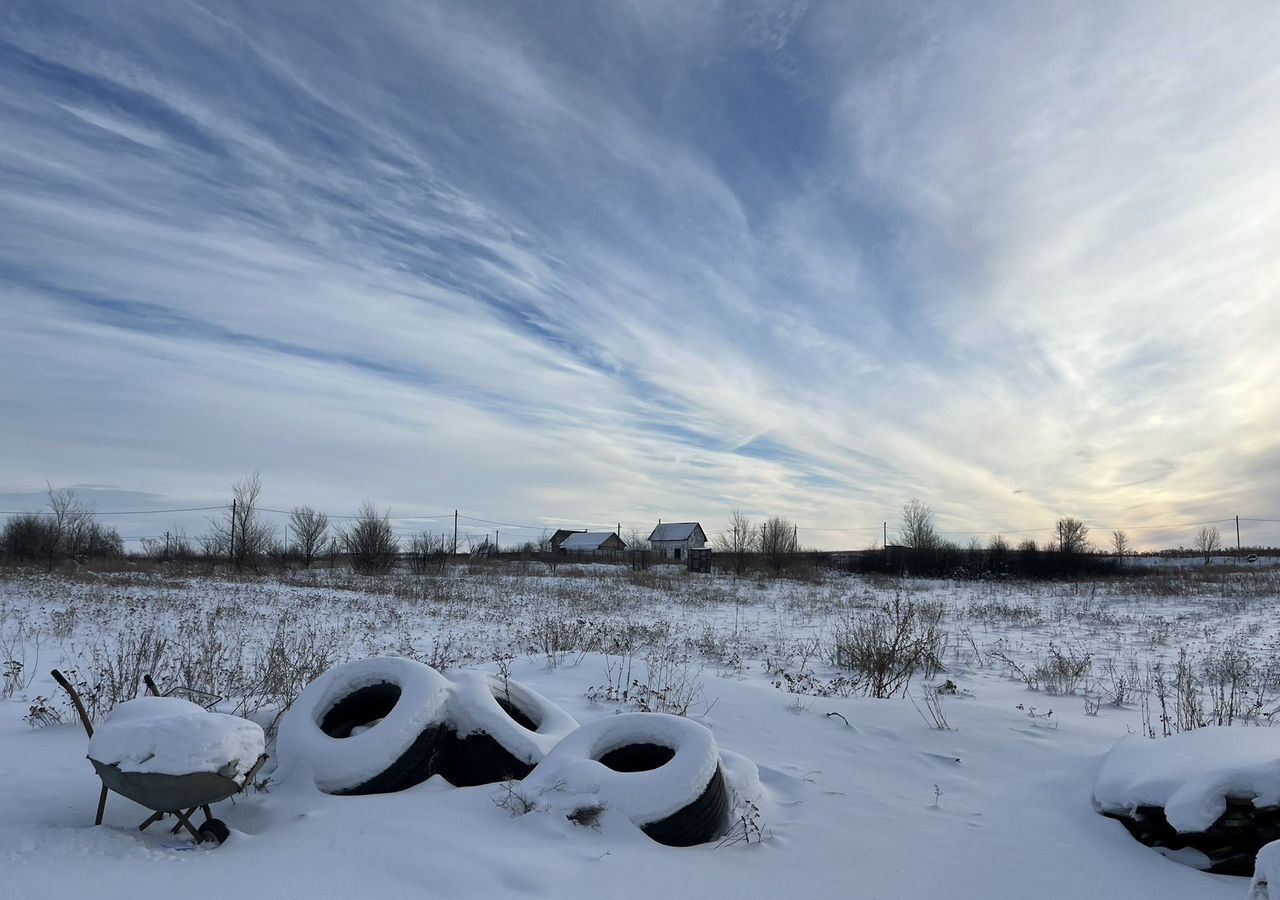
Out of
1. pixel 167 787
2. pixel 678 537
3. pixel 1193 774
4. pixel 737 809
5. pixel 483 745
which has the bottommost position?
pixel 737 809

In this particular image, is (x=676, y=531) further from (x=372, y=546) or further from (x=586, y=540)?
(x=372, y=546)

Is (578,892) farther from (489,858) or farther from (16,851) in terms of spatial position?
(16,851)

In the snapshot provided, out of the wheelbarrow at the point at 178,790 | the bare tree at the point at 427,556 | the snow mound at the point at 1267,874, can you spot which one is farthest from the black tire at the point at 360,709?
the bare tree at the point at 427,556

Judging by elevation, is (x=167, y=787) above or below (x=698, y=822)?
above

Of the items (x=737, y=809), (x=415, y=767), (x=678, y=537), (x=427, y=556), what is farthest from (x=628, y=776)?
(x=678, y=537)

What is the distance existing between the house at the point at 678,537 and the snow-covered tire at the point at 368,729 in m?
75.3

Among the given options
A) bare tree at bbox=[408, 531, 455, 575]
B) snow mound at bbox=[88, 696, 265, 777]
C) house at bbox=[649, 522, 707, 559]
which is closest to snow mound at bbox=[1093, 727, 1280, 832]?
snow mound at bbox=[88, 696, 265, 777]

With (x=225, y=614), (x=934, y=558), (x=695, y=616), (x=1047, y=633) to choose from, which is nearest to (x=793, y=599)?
(x=695, y=616)

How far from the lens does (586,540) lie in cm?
8388

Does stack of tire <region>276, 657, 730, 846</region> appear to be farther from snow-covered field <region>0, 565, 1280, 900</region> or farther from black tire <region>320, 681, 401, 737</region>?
snow-covered field <region>0, 565, 1280, 900</region>

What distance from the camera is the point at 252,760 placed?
3006 millimetres

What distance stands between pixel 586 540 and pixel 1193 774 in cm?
8130

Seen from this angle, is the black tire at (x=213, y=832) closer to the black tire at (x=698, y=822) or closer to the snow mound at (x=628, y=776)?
the snow mound at (x=628, y=776)

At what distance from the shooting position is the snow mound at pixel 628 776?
137 inches
